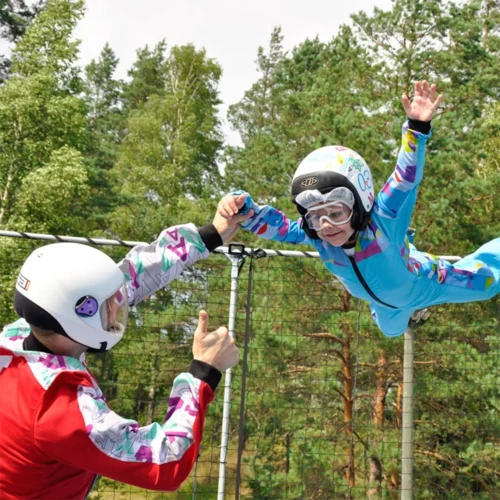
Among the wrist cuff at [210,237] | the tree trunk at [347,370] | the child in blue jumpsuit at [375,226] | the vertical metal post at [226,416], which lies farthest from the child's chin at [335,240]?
the tree trunk at [347,370]

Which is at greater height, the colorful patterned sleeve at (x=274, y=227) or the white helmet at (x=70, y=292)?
the colorful patterned sleeve at (x=274, y=227)

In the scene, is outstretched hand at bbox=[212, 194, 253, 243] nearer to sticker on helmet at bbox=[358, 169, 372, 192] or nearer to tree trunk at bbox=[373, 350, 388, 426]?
Result: sticker on helmet at bbox=[358, 169, 372, 192]

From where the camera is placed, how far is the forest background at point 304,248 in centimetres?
1000

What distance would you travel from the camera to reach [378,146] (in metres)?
11.9

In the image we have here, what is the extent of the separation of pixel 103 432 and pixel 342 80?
14441mm

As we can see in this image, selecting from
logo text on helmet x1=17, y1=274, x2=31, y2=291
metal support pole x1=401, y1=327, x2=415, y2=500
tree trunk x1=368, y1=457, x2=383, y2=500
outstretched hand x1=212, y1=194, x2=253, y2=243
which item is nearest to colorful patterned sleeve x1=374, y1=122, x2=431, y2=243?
outstretched hand x1=212, y1=194, x2=253, y2=243

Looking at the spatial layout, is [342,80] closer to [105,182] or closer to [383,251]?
[105,182]

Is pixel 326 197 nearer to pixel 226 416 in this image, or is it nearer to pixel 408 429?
pixel 226 416

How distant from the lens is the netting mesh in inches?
384

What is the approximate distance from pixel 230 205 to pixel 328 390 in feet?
29.7

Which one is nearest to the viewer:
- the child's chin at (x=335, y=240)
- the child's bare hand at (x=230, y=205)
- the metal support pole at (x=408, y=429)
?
the child's bare hand at (x=230, y=205)

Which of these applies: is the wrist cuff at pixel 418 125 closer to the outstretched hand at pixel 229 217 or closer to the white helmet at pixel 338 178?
the white helmet at pixel 338 178

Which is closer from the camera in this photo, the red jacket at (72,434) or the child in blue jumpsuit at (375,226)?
the red jacket at (72,434)

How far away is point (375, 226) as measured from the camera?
3266mm
